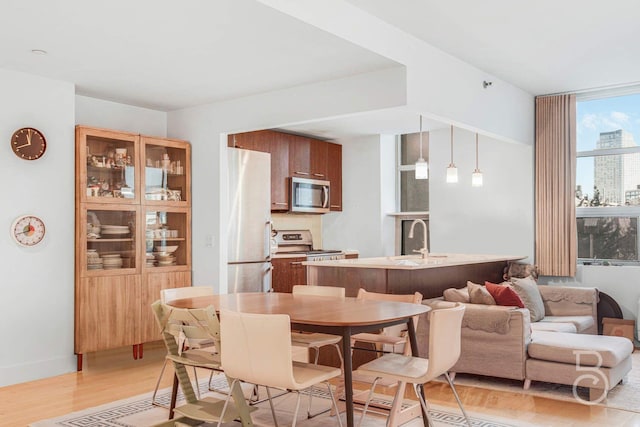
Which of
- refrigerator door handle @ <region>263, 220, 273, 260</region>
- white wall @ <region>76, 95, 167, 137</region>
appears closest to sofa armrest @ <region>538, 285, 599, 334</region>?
refrigerator door handle @ <region>263, 220, 273, 260</region>

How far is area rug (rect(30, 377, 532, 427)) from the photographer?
3713mm

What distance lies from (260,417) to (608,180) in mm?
4675

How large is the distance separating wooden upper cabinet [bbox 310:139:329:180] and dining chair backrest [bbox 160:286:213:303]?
12.3ft

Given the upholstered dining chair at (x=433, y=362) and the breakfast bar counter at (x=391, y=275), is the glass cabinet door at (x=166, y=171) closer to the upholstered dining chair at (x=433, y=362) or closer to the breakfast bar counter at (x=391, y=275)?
the breakfast bar counter at (x=391, y=275)

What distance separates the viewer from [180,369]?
371cm

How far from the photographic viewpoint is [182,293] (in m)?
4.33

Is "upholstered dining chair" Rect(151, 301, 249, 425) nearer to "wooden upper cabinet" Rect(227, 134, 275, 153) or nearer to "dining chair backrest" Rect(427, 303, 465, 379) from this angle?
"dining chair backrest" Rect(427, 303, 465, 379)

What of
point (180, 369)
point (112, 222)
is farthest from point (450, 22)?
point (112, 222)

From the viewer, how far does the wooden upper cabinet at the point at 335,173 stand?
8359 millimetres

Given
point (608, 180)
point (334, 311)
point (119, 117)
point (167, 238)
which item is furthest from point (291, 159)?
point (334, 311)

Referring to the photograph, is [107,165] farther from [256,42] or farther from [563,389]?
[563,389]

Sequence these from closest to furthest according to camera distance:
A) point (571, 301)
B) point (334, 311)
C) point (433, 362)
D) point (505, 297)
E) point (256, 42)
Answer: point (433, 362)
point (334, 311)
point (256, 42)
point (505, 297)
point (571, 301)

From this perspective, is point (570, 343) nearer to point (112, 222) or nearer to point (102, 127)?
point (112, 222)

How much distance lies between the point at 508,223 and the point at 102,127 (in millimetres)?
4538
